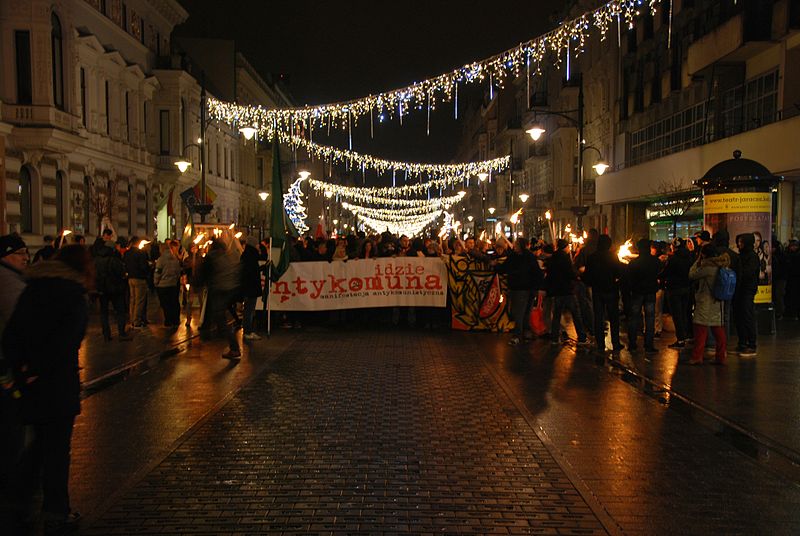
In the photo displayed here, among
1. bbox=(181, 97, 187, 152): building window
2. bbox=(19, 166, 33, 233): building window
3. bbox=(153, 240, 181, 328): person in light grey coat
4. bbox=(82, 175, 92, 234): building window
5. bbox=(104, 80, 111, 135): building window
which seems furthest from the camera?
bbox=(181, 97, 187, 152): building window

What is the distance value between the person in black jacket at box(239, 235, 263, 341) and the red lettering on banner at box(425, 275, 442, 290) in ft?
12.8

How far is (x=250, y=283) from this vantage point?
14297 millimetres

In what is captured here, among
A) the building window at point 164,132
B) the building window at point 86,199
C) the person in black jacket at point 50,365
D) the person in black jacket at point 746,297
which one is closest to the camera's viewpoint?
the person in black jacket at point 50,365

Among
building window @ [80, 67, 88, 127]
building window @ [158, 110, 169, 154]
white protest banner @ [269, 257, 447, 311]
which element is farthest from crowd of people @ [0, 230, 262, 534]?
building window @ [158, 110, 169, 154]

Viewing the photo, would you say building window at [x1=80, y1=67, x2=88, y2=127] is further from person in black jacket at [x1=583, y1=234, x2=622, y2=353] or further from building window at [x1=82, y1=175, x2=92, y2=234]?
person in black jacket at [x1=583, y1=234, x2=622, y2=353]

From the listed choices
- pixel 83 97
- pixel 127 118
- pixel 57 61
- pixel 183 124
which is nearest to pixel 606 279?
pixel 57 61

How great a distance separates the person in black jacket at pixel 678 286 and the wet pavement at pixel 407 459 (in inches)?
151

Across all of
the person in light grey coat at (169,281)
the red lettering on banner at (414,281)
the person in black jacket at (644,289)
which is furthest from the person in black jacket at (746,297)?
the person in light grey coat at (169,281)

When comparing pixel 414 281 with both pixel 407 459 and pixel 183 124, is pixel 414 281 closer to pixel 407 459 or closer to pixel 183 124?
pixel 407 459

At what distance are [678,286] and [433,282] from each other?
5.10 m

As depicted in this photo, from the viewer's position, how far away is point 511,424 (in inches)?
316

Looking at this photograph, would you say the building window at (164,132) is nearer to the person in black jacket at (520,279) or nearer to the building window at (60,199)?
the building window at (60,199)

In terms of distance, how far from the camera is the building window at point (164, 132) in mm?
42688

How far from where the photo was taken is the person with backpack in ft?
37.8
